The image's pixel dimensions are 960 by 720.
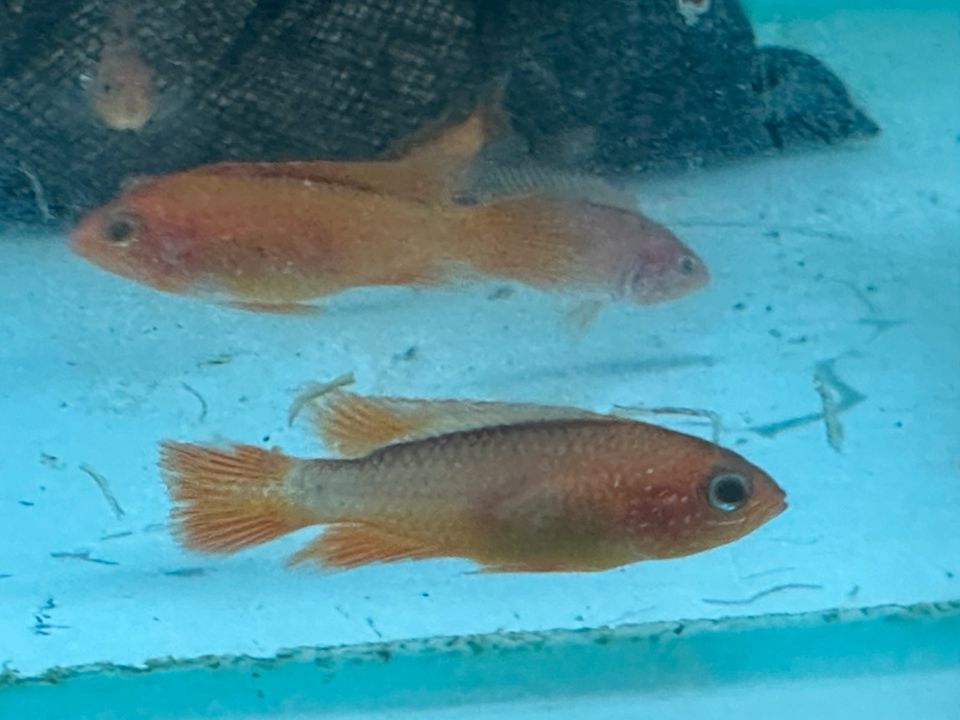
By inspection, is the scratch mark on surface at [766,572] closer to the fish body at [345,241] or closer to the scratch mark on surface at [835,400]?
the scratch mark on surface at [835,400]

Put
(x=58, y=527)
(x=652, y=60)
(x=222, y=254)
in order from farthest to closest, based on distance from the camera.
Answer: (x=58, y=527)
(x=652, y=60)
(x=222, y=254)

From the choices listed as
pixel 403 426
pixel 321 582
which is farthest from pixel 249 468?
pixel 321 582

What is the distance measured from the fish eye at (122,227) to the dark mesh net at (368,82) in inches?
3.4

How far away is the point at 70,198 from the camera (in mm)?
1039

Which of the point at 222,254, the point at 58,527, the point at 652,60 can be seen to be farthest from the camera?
the point at 58,527

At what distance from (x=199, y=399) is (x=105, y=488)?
13 centimetres

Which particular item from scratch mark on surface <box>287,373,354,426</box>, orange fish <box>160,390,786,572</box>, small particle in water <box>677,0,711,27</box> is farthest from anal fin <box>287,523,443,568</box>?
small particle in water <box>677,0,711,27</box>

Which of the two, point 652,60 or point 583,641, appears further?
point 583,641

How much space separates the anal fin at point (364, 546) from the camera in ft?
3.13

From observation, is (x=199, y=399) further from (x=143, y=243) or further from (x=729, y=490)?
(x=729, y=490)

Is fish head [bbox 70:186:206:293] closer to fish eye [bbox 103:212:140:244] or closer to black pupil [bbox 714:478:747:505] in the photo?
fish eye [bbox 103:212:140:244]

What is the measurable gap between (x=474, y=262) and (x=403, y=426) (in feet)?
0.59

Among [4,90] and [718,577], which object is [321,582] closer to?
[718,577]

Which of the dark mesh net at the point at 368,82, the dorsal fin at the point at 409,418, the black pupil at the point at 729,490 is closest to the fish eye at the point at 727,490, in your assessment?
the black pupil at the point at 729,490
